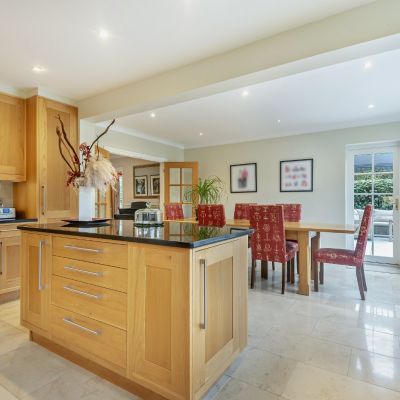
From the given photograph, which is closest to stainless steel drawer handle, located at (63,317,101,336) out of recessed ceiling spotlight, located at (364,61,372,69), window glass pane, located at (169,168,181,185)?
recessed ceiling spotlight, located at (364,61,372,69)

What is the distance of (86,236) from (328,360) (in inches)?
69.1

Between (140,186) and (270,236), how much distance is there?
521 centimetres

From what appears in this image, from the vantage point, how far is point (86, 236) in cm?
162

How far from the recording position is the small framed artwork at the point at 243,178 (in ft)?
18.5

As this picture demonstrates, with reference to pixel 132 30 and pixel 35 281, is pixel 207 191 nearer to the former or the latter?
pixel 132 30

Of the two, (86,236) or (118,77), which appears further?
(118,77)

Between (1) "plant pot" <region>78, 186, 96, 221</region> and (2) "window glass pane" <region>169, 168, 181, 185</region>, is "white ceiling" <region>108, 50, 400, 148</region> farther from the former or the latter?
(1) "plant pot" <region>78, 186, 96, 221</region>

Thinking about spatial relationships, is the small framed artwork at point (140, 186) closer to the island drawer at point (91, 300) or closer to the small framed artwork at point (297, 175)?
the small framed artwork at point (297, 175)

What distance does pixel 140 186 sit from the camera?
302 inches

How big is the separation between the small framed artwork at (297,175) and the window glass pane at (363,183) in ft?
2.39

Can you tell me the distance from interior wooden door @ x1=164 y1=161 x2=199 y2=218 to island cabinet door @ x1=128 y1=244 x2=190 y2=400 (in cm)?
447

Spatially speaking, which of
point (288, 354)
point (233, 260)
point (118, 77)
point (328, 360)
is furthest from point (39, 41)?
point (328, 360)

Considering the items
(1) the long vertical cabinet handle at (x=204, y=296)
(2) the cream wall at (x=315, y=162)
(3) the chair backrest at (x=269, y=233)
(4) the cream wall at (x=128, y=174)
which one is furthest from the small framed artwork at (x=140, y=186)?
(1) the long vertical cabinet handle at (x=204, y=296)

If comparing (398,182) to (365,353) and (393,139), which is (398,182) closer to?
(393,139)
